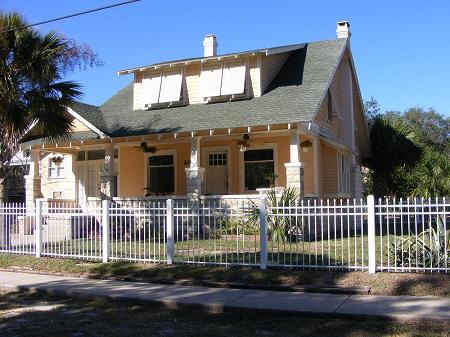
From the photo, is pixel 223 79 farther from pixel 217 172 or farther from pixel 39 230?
pixel 39 230

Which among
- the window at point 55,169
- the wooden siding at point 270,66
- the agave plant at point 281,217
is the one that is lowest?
the agave plant at point 281,217

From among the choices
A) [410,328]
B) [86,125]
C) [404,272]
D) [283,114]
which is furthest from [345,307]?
[86,125]

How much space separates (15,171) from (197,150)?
2352cm

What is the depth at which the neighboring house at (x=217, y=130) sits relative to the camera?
55.2ft

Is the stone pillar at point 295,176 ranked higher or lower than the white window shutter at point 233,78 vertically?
lower

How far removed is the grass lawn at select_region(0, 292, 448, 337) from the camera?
22.5 ft

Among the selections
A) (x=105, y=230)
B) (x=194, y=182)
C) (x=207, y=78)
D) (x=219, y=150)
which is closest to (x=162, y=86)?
(x=207, y=78)

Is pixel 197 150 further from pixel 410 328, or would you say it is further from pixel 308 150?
pixel 410 328

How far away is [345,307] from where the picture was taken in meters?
7.75

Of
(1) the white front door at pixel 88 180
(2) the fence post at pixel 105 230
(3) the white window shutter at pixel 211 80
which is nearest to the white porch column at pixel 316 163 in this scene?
(3) the white window shutter at pixel 211 80

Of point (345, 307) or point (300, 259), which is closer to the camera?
point (345, 307)

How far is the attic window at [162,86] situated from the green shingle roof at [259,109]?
16.8 inches

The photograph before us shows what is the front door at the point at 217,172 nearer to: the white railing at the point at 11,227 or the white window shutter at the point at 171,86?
the white window shutter at the point at 171,86

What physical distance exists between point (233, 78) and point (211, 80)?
0.84 metres
